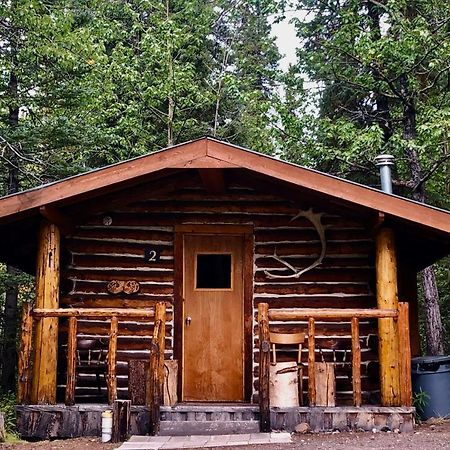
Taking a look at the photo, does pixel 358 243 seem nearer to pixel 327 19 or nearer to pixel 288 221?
pixel 288 221

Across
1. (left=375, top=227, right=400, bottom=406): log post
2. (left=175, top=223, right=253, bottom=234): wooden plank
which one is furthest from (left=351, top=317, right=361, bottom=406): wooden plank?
(left=175, top=223, right=253, bottom=234): wooden plank

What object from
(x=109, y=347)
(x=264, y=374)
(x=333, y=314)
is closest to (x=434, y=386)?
(x=333, y=314)

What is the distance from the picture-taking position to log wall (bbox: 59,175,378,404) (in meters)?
8.42

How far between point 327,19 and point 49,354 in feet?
41.3

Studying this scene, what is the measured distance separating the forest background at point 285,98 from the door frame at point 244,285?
4222 millimetres

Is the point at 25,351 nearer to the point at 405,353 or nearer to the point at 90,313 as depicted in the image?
the point at 90,313

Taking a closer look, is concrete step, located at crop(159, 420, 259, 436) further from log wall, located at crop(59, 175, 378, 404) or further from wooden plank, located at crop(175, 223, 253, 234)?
wooden plank, located at crop(175, 223, 253, 234)

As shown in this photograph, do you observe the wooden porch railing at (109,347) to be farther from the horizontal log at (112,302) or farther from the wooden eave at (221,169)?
the wooden eave at (221,169)

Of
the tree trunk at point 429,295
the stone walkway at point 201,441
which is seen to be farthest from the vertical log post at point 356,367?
the tree trunk at point 429,295

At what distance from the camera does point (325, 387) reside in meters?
7.10

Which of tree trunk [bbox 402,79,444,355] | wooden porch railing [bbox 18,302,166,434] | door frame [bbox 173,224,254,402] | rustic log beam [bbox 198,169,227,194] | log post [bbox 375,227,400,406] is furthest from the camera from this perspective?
tree trunk [bbox 402,79,444,355]

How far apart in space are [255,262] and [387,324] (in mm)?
2041

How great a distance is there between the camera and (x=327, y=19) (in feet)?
53.8

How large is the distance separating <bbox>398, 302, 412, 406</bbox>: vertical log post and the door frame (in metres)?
2.11
